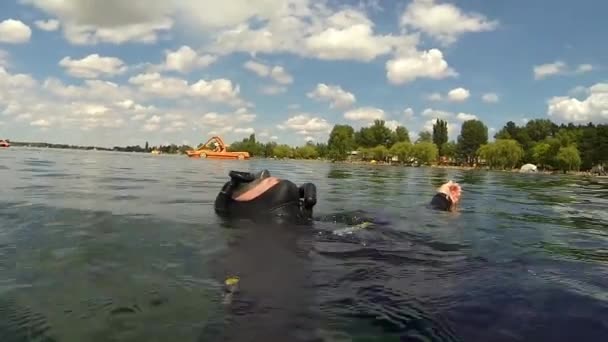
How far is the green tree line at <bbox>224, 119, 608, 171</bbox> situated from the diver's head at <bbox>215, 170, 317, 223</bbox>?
377 ft

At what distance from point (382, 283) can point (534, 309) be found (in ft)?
5.52

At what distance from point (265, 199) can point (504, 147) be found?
12885cm

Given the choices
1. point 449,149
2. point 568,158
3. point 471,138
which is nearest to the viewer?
point 568,158

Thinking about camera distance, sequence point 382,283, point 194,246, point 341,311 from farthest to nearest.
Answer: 1. point 194,246
2. point 382,283
3. point 341,311

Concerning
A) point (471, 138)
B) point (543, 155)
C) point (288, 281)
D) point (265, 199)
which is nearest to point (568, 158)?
point (543, 155)

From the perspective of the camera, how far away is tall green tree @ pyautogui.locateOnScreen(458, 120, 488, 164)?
158125mm

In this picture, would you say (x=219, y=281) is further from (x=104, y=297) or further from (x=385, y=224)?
(x=385, y=224)

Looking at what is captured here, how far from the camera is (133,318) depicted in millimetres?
4098

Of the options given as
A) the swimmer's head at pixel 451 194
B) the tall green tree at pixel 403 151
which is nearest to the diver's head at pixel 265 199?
the swimmer's head at pixel 451 194

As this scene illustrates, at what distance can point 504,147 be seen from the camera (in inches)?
4916

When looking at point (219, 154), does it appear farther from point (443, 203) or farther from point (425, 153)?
point (443, 203)

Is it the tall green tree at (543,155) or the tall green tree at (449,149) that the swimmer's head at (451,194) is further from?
the tall green tree at (449,149)

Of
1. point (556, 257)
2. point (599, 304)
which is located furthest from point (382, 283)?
point (556, 257)

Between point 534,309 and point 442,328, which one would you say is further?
point 534,309
